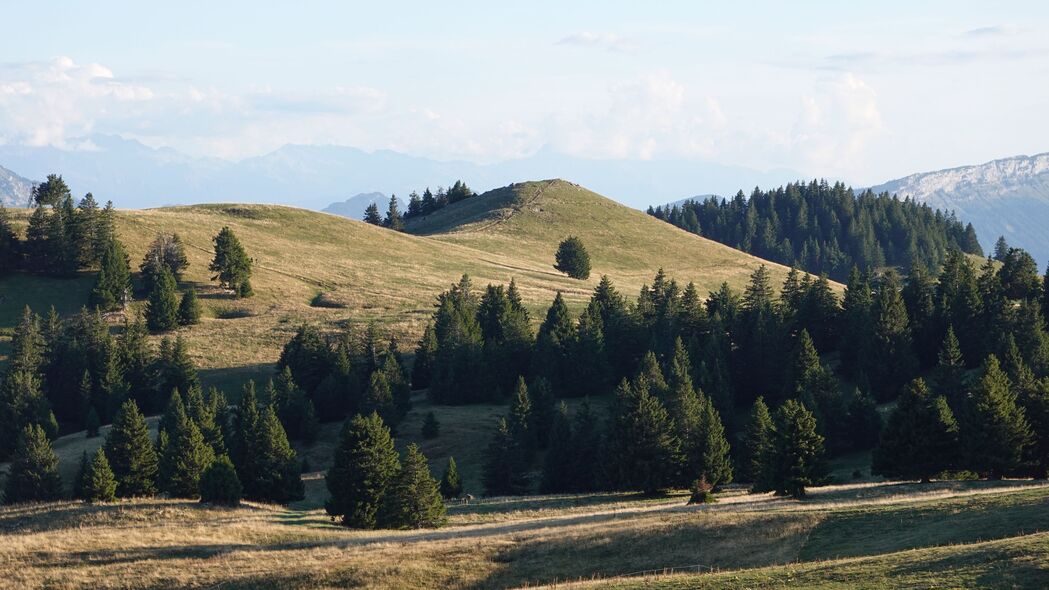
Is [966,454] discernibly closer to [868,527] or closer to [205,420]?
[868,527]

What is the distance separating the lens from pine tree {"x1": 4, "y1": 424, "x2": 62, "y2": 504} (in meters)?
74.1

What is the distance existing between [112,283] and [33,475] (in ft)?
173

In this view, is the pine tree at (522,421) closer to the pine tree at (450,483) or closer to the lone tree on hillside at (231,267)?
the pine tree at (450,483)

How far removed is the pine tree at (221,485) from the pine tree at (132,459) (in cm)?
1292

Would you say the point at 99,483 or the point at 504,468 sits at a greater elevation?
the point at 504,468

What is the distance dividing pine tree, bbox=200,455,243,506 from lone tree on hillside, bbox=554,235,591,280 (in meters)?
111

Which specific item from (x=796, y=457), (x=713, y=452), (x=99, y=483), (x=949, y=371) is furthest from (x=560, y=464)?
(x=99, y=483)

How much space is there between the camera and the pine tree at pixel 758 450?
63969 mm

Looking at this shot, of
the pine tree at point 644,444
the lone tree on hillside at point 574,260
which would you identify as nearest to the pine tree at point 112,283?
the lone tree on hillside at point 574,260

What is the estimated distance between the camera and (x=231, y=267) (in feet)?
430

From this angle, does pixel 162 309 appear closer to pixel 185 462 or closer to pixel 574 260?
pixel 185 462

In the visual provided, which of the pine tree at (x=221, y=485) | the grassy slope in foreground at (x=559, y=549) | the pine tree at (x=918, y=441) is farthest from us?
the pine tree at (x=918, y=441)

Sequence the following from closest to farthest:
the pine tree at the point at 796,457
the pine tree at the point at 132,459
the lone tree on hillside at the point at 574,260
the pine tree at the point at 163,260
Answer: the pine tree at the point at 796,457
the pine tree at the point at 132,459
the pine tree at the point at 163,260
the lone tree on hillside at the point at 574,260

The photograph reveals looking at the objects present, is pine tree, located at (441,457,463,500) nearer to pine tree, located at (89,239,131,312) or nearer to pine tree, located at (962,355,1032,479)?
pine tree, located at (962,355,1032,479)
